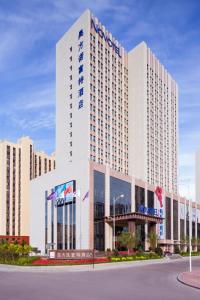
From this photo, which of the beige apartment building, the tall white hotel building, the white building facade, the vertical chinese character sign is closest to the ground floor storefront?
the tall white hotel building

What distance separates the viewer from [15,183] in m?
153

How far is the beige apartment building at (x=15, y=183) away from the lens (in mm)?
147887

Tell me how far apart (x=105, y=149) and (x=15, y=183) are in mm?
55857

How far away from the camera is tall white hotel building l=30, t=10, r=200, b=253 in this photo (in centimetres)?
8819

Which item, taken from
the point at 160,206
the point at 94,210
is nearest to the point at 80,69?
the point at 94,210

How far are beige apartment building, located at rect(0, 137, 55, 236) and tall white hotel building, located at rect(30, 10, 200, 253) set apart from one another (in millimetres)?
43209

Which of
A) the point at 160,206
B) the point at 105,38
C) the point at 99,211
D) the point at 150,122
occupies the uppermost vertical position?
the point at 105,38

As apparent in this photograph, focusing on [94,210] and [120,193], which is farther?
[120,193]

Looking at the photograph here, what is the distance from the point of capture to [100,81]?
365 ft

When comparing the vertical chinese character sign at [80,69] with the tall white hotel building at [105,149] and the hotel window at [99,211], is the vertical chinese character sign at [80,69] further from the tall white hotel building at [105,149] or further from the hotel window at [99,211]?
the hotel window at [99,211]

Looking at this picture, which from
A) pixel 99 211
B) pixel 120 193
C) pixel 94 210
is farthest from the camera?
pixel 120 193

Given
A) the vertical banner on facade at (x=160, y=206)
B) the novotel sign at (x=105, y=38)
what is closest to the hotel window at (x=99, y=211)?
the vertical banner on facade at (x=160, y=206)

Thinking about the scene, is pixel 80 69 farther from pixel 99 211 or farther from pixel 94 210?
pixel 94 210

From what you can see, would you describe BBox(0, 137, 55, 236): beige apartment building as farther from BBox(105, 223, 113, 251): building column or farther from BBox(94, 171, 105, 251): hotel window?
BBox(94, 171, 105, 251): hotel window
